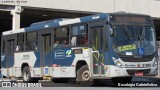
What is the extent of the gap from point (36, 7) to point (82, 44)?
15.7m

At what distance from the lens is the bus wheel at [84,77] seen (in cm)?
1805

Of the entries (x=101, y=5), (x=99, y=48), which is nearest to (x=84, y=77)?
(x=99, y=48)

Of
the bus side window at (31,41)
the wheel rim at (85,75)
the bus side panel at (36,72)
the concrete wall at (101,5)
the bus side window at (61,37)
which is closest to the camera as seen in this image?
the wheel rim at (85,75)

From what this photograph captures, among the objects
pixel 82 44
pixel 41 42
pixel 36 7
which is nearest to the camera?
pixel 82 44

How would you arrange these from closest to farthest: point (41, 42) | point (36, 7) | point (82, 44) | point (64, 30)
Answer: point (82, 44), point (64, 30), point (41, 42), point (36, 7)

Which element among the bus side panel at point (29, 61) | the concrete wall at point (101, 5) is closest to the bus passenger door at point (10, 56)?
the bus side panel at point (29, 61)

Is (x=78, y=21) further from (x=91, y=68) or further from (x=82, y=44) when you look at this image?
(x=91, y=68)

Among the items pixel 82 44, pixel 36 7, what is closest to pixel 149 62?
pixel 82 44

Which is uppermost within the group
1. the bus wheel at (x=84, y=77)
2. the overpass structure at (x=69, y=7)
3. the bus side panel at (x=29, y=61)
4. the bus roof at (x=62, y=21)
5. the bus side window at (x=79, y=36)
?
the overpass structure at (x=69, y=7)

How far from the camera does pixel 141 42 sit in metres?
17.3

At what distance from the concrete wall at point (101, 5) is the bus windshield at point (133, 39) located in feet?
52.6

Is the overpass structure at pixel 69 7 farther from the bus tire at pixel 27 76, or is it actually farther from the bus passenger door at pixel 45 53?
the bus passenger door at pixel 45 53

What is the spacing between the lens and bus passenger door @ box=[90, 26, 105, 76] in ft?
56.9

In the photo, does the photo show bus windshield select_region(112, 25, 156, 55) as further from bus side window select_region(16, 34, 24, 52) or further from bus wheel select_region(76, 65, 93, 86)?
bus side window select_region(16, 34, 24, 52)
